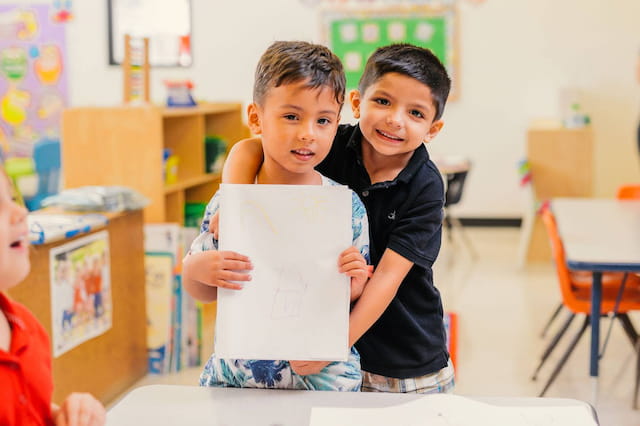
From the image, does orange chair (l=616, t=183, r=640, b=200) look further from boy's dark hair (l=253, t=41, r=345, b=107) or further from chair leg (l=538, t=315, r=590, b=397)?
boy's dark hair (l=253, t=41, r=345, b=107)

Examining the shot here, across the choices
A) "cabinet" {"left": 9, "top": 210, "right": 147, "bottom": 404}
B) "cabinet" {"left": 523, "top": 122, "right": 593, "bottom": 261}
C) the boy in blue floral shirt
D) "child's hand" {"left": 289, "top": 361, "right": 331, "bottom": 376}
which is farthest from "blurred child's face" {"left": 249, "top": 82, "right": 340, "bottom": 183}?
"cabinet" {"left": 523, "top": 122, "right": 593, "bottom": 261}

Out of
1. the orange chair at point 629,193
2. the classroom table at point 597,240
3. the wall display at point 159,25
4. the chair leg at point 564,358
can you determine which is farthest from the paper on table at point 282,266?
the wall display at point 159,25

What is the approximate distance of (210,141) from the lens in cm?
438

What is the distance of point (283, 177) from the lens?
1275 millimetres

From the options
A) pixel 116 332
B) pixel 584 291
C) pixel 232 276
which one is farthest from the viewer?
pixel 116 332

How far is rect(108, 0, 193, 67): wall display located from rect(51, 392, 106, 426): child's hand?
22.5 feet

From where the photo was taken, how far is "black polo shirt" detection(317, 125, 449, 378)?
1.31 metres

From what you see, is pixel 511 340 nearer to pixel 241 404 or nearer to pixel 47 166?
pixel 241 404

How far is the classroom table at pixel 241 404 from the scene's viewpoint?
3.88 feet

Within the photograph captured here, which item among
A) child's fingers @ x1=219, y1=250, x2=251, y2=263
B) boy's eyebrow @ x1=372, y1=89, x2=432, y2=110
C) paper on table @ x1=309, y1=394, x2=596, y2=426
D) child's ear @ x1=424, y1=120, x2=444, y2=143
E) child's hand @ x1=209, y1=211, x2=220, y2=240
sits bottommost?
paper on table @ x1=309, y1=394, x2=596, y2=426

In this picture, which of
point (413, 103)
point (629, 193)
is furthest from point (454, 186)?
point (413, 103)

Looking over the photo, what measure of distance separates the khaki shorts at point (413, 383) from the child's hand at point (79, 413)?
0.66 m

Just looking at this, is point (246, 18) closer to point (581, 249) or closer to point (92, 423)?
point (581, 249)

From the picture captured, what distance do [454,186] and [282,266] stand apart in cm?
459
